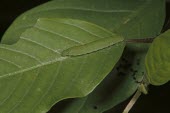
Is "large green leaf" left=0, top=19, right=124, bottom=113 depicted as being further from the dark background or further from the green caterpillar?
the dark background

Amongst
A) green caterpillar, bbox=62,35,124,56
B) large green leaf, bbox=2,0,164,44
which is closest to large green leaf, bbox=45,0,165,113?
large green leaf, bbox=2,0,164,44

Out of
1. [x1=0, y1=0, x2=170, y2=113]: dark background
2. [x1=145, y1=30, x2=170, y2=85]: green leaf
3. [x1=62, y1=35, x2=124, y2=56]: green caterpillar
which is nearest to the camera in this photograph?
[x1=145, y1=30, x2=170, y2=85]: green leaf

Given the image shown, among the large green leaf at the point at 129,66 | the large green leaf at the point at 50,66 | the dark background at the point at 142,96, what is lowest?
the dark background at the point at 142,96

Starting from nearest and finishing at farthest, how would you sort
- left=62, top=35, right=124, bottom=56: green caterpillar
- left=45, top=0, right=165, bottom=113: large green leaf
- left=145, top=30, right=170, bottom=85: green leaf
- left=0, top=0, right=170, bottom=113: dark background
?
left=145, top=30, right=170, bottom=85: green leaf, left=62, top=35, right=124, bottom=56: green caterpillar, left=45, top=0, right=165, bottom=113: large green leaf, left=0, top=0, right=170, bottom=113: dark background

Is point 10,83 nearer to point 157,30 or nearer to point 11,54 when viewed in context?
point 11,54

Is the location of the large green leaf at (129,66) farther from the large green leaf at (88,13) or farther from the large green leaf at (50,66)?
the large green leaf at (50,66)

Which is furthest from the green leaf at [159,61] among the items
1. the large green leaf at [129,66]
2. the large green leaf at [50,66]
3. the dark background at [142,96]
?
the dark background at [142,96]

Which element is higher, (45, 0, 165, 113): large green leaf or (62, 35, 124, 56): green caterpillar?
(62, 35, 124, 56): green caterpillar
